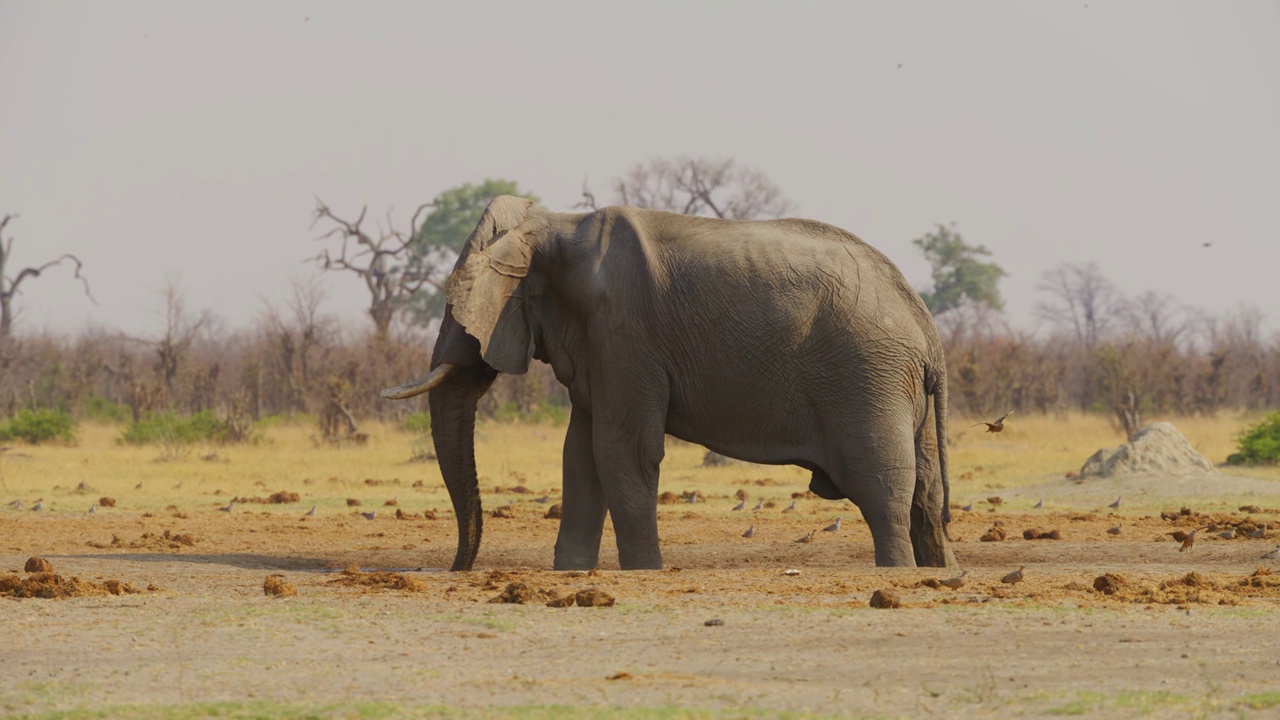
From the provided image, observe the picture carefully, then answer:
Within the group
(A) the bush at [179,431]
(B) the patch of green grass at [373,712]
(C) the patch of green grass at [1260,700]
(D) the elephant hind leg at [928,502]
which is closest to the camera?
(B) the patch of green grass at [373,712]

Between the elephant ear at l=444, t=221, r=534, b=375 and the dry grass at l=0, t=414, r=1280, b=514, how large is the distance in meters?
7.35

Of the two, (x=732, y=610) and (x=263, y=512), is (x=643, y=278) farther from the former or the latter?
(x=263, y=512)

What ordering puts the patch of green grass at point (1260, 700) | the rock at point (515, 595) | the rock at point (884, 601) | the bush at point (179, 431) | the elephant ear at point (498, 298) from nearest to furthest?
1. the patch of green grass at point (1260, 700)
2. the rock at point (884, 601)
3. the rock at point (515, 595)
4. the elephant ear at point (498, 298)
5. the bush at point (179, 431)

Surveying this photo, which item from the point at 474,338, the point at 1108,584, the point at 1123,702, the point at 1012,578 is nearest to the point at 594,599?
the point at 1012,578

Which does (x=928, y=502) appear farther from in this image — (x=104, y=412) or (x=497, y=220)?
(x=104, y=412)

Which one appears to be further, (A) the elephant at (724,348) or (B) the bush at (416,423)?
(B) the bush at (416,423)

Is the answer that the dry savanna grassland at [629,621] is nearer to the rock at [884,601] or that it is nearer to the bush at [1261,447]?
the rock at [884,601]

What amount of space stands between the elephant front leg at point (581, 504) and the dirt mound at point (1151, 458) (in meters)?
11.0

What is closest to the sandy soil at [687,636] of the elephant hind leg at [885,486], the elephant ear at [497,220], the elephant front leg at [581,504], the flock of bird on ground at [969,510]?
the flock of bird on ground at [969,510]

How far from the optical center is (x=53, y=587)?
10.4 m

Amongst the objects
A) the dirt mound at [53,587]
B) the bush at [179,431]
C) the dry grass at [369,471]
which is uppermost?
the bush at [179,431]

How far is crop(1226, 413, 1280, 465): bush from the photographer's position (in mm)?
25375

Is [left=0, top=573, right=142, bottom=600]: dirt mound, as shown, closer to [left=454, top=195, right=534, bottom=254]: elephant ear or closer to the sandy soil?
the sandy soil

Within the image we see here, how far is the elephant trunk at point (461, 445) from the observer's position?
1275 centimetres
